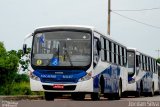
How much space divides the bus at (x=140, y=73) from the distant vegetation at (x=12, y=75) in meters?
6.43

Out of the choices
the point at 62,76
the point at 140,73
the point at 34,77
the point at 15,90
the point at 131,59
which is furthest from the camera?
the point at 140,73

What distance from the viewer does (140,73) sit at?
39.2 m

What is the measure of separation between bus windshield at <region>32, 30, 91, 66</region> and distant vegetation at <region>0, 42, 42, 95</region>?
1177 cm

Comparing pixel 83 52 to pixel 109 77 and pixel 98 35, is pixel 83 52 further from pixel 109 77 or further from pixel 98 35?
pixel 109 77

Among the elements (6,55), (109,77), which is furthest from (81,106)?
(6,55)

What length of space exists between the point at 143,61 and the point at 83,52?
17993mm

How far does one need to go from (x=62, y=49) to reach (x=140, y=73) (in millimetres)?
16512

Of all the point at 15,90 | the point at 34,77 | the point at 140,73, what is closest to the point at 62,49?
the point at 34,77

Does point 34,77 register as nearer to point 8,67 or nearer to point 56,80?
point 56,80

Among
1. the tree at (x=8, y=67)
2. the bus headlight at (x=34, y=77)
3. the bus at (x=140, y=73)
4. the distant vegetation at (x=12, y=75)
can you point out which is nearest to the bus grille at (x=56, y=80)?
the bus headlight at (x=34, y=77)

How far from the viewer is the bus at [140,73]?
125 ft

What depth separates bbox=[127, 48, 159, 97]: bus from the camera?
38.0 meters

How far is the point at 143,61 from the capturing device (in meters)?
40.8

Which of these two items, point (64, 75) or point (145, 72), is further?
point (145, 72)
